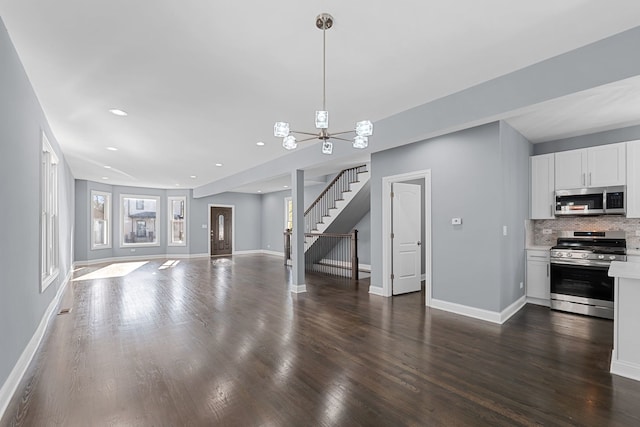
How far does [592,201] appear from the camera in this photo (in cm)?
462

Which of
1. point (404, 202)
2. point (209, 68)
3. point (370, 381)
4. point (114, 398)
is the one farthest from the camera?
point (404, 202)

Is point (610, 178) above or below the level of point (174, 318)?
above

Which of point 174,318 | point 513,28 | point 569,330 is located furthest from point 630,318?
point 174,318

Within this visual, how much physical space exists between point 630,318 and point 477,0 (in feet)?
9.62

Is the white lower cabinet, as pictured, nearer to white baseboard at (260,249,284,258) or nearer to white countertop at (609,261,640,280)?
white countertop at (609,261,640,280)

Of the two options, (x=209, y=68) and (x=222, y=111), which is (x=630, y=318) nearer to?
(x=209, y=68)

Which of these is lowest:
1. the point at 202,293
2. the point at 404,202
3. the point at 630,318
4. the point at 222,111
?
the point at 202,293

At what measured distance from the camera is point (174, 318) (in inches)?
174

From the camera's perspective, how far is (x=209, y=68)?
3.01m

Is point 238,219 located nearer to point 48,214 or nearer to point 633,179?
point 48,214

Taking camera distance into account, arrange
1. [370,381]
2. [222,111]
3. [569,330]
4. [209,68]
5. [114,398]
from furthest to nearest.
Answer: [222,111] < [569,330] < [209,68] < [370,381] < [114,398]

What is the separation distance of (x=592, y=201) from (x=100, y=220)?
13.3 meters

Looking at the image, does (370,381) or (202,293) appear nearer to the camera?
(370,381)

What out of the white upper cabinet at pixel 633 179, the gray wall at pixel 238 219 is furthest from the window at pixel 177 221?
the white upper cabinet at pixel 633 179
